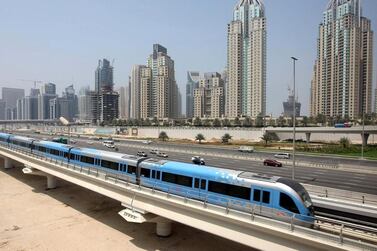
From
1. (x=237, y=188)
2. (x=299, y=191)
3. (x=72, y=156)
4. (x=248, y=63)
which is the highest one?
(x=248, y=63)

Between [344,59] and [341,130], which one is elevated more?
[344,59]

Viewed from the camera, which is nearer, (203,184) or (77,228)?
(203,184)

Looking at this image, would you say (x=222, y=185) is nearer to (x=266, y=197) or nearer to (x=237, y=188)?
(x=237, y=188)

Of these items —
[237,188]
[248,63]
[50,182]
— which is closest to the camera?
[237,188]

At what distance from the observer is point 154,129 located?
14012 centimetres

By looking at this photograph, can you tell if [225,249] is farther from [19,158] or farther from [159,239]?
[19,158]

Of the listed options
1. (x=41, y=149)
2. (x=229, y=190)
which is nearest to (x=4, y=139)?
(x=41, y=149)

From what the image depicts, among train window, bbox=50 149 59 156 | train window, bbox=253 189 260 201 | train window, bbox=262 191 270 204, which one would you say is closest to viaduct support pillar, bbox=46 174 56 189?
train window, bbox=50 149 59 156

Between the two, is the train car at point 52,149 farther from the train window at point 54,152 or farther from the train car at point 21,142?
the train car at point 21,142

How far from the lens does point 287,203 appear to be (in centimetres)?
1644

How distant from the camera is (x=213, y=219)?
17.7 meters

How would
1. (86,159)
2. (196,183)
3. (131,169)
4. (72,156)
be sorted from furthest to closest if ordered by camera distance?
(72,156) → (86,159) → (131,169) → (196,183)

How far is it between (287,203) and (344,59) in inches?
5939

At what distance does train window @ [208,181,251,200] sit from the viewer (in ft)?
59.7
